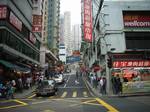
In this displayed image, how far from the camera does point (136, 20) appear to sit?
118ft

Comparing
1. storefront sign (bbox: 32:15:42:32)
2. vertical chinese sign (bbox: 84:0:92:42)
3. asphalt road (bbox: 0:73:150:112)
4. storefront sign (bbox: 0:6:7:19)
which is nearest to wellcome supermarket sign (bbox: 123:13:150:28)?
vertical chinese sign (bbox: 84:0:92:42)

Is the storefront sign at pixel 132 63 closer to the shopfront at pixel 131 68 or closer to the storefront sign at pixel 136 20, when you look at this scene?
the shopfront at pixel 131 68

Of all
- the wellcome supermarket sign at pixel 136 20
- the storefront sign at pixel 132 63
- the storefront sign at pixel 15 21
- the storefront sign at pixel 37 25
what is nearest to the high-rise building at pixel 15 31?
the storefront sign at pixel 15 21

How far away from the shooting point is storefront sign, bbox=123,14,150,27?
118 feet

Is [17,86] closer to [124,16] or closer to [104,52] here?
[104,52]

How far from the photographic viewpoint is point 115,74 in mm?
33781

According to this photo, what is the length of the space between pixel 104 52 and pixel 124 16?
212 inches

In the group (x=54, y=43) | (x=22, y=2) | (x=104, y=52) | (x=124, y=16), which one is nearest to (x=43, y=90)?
(x=104, y=52)

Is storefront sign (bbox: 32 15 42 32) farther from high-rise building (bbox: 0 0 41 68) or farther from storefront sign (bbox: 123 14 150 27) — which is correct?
storefront sign (bbox: 123 14 150 27)

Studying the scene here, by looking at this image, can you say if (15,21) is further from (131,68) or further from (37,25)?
(131,68)

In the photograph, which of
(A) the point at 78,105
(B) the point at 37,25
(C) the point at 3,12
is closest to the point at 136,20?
(B) the point at 37,25

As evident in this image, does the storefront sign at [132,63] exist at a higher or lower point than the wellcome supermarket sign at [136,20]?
lower

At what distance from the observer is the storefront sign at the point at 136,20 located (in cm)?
3588

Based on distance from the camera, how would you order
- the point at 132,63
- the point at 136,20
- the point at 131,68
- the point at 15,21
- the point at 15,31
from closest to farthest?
the point at 131,68 → the point at 132,63 → the point at 136,20 → the point at 15,21 → the point at 15,31
